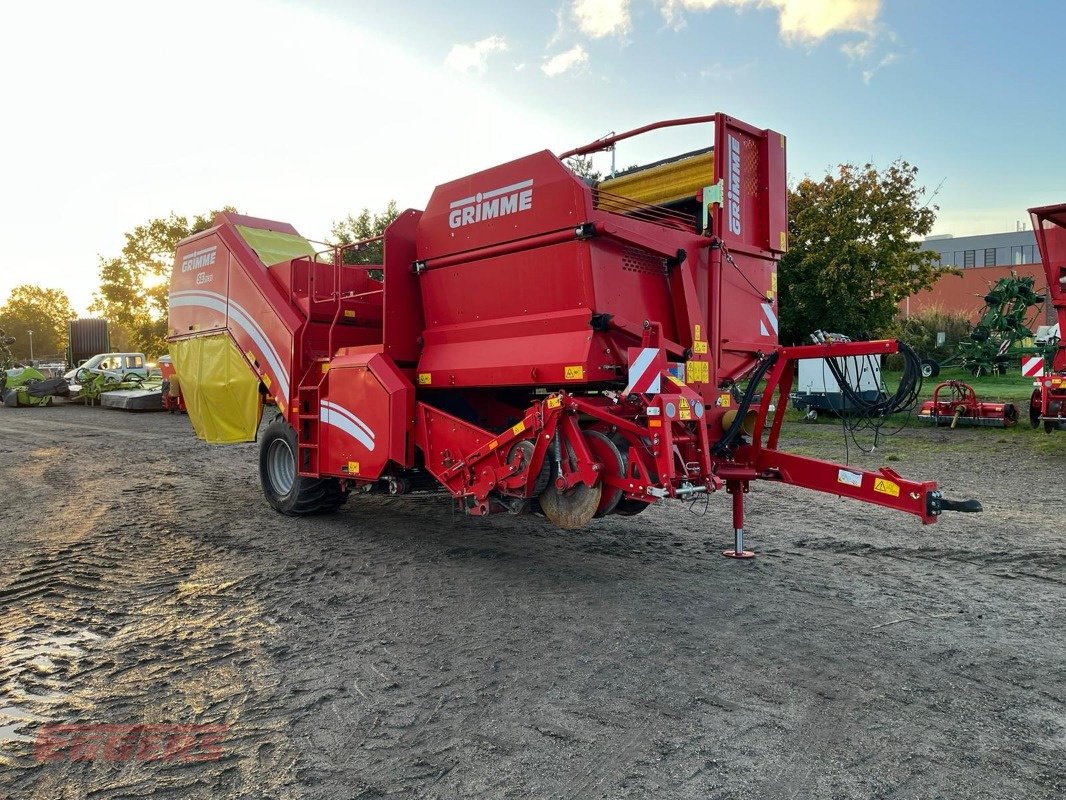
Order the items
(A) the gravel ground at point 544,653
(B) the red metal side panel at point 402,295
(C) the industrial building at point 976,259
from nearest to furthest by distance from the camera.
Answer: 1. (A) the gravel ground at point 544,653
2. (B) the red metal side panel at point 402,295
3. (C) the industrial building at point 976,259

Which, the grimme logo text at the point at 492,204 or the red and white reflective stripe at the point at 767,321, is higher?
the grimme logo text at the point at 492,204

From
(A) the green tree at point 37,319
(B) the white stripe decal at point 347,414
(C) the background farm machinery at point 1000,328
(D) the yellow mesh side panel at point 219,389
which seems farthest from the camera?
(A) the green tree at point 37,319

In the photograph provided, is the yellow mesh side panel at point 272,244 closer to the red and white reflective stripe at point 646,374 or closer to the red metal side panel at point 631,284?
the red metal side panel at point 631,284

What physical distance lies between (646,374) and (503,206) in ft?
5.38

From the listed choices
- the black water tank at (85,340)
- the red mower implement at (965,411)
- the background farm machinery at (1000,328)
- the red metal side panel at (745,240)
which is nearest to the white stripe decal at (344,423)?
the red metal side panel at (745,240)

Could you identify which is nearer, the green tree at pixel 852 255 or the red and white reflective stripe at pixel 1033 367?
the red and white reflective stripe at pixel 1033 367

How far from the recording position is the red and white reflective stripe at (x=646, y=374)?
4.61 m

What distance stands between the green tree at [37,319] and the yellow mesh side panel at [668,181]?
10813 cm

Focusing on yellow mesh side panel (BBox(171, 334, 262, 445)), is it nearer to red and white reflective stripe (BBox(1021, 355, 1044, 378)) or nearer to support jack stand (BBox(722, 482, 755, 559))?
support jack stand (BBox(722, 482, 755, 559))

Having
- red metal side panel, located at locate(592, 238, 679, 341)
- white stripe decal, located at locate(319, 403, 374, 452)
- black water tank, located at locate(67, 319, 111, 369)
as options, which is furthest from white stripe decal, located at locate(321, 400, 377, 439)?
black water tank, located at locate(67, 319, 111, 369)

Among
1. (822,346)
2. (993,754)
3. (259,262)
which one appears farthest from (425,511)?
(993,754)

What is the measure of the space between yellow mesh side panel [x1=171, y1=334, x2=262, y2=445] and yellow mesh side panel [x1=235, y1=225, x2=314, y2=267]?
3.04 ft

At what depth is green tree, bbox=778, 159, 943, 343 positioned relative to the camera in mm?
19188

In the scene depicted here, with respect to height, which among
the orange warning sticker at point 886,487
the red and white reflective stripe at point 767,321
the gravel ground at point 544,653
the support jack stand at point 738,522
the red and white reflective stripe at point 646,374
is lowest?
the gravel ground at point 544,653
